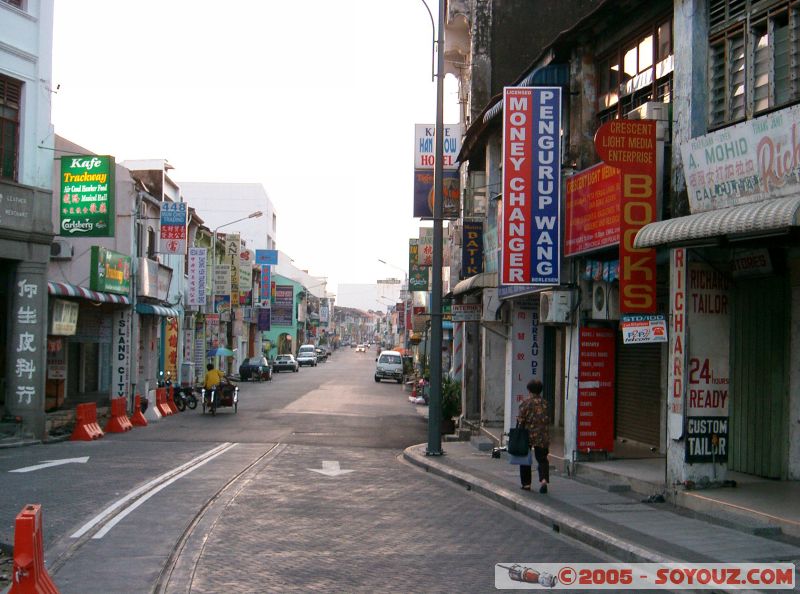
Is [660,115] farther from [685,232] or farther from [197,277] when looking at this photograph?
[197,277]

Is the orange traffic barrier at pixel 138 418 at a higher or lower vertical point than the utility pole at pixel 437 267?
lower

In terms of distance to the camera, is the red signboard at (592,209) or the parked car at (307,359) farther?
the parked car at (307,359)

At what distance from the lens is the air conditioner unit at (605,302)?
51.7 feet

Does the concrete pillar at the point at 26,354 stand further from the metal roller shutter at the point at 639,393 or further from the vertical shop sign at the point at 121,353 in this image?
the metal roller shutter at the point at 639,393

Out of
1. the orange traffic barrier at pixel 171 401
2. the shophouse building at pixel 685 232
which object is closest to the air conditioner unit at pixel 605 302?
the shophouse building at pixel 685 232

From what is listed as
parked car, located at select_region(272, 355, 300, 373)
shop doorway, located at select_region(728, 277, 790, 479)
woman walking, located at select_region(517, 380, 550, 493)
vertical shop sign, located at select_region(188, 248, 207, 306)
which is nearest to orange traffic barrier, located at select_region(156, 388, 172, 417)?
vertical shop sign, located at select_region(188, 248, 207, 306)

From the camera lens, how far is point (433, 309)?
67.3 feet

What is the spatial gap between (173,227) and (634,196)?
23.3 m

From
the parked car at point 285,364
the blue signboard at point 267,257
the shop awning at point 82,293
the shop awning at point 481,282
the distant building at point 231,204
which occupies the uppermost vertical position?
the distant building at point 231,204

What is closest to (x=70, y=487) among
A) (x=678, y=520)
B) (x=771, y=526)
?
(x=678, y=520)

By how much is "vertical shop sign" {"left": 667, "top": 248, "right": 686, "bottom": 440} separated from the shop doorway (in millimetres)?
1604

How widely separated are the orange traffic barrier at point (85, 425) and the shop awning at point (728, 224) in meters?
16.7

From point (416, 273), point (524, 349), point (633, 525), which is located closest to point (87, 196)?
point (524, 349)

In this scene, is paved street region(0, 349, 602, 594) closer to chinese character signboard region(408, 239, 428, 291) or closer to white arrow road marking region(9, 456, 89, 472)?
white arrow road marking region(9, 456, 89, 472)
